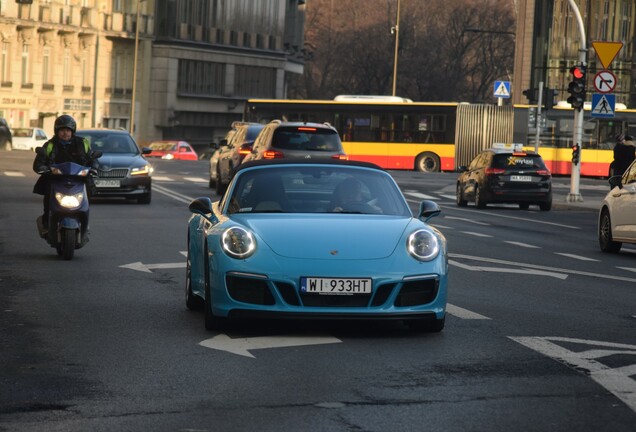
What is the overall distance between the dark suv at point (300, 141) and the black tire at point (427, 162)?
30931mm

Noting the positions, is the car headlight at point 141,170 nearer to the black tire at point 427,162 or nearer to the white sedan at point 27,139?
the black tire at point 427,162

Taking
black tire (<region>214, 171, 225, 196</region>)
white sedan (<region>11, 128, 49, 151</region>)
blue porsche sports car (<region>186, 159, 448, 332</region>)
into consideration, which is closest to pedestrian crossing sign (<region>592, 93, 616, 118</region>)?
black tire (<region>214, 171, 225, 196</region>)

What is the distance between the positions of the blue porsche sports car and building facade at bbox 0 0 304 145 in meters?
76.4

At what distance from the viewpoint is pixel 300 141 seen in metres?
32.2

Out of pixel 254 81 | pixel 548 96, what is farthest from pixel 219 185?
pixel 254 81

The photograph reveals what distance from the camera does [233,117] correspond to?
102812 millimetres

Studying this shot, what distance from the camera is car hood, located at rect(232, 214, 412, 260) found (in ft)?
35.0

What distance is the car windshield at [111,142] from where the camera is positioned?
32.4 meters

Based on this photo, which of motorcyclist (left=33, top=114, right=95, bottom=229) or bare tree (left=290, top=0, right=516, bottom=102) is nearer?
motorcyclist (left=33, top=114, right=95, bottom=229)

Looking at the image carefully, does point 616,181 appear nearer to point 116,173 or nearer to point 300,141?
point 300,141

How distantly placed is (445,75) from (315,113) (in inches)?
1749

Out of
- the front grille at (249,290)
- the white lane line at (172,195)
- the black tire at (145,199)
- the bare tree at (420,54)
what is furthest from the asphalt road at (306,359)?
the bare tree at (420,54)

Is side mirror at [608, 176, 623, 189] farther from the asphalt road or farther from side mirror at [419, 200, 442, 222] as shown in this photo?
side mirror at [419, 200, 442, 222]

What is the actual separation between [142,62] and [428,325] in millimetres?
86861
